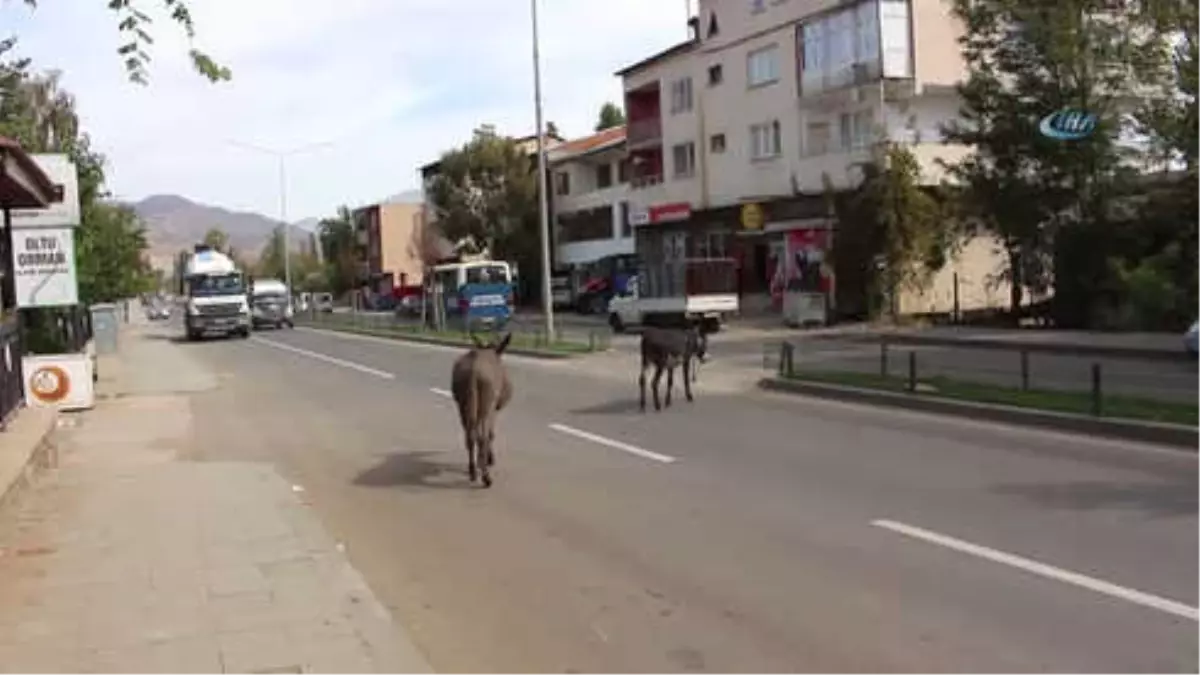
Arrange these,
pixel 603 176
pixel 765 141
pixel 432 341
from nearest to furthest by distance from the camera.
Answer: pixel 432 341, pixel 765 141, pixel 603 176

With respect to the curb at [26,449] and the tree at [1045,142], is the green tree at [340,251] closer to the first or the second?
the tree at [1045,142]

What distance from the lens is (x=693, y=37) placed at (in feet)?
206

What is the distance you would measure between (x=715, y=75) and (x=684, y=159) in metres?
4.20

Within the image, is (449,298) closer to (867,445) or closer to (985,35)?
(985,35)

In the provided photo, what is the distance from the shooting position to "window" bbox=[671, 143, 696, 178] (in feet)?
200

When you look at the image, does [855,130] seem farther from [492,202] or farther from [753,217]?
[492,202]

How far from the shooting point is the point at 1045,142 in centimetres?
4044

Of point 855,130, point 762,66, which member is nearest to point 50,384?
point 855,130

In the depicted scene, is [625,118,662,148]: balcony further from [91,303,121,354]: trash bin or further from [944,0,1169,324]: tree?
[91,303,121,354]: trash bin

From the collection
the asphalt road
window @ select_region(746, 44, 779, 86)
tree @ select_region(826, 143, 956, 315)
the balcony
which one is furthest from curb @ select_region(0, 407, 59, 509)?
the balcony

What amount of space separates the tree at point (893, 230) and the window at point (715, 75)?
1532 centimetres

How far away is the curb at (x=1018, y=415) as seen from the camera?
14.8m

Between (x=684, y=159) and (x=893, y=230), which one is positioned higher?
(x=684, y=159)

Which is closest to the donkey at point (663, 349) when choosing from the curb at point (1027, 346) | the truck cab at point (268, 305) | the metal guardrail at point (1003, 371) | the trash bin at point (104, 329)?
the metal guardrail at point (1003, 371)
